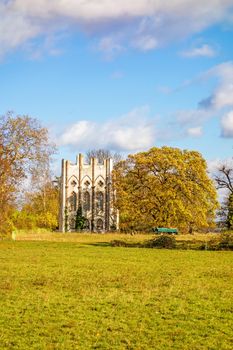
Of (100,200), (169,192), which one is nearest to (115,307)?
(169,192)

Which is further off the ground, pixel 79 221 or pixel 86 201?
pixel 86 201

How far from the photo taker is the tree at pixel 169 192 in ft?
195

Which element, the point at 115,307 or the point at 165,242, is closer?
the point at 115,307

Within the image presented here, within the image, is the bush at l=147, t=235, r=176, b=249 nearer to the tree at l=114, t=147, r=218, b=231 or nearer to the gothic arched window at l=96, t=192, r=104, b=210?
the tree at l=114, t=147, r=218, b=231

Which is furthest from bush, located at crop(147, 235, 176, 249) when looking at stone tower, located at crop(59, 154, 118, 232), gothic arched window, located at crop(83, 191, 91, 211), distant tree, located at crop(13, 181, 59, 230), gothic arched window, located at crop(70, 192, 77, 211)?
gothic arched window, located at crop(83, 191, 91, 211)

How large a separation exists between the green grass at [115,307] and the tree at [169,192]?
3623 cm

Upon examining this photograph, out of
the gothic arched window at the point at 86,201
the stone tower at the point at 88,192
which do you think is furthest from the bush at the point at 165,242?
the gothic arched window at the point at 86,201

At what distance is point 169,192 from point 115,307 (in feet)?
150

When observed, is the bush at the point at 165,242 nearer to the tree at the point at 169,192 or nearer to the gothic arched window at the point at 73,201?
the tree at the point at 169,192

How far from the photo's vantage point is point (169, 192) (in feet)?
192

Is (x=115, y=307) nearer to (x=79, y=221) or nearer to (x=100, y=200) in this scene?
(x=79, y=221)

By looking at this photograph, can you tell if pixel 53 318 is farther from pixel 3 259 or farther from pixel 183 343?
pixel 3 259

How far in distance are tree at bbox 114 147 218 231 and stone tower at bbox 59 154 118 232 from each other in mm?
20959

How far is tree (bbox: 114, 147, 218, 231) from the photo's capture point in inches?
2340
